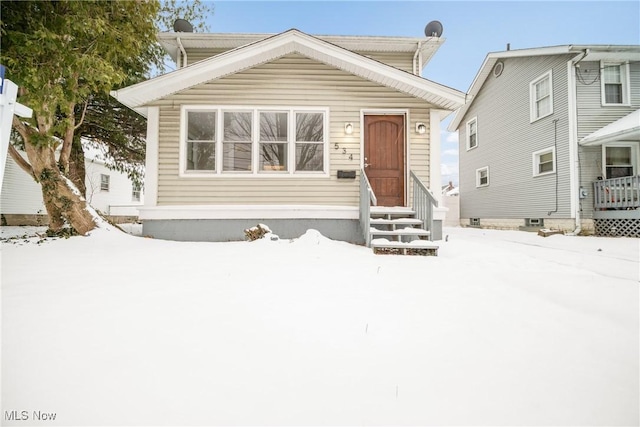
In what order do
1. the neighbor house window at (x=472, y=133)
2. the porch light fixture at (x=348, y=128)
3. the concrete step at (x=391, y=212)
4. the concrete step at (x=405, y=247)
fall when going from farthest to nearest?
the neighbor house window at (x=472, y=133)
the porch light fixture at (x=348, y=128)
the concrete step at (x=391, y=212)
the concrete step at (x=405, y=247)

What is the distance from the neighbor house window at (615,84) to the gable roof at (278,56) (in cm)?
693

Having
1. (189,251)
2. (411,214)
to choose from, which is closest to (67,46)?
(189,251)

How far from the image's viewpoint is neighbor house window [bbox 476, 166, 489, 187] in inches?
517

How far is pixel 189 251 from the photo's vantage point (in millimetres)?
4887

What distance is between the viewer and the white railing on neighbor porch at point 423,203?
5.45 metres

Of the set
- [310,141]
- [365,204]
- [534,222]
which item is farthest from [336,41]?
[534,222]

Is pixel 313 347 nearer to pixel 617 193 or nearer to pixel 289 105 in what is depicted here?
pixel 289 105

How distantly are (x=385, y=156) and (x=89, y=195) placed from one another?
15835 millimetres

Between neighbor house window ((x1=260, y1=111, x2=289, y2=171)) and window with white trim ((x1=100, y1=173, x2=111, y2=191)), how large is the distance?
14110mm

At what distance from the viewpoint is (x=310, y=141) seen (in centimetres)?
679

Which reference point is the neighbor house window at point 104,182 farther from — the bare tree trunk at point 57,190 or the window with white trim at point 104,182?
the bare tree trunk at point 57,190

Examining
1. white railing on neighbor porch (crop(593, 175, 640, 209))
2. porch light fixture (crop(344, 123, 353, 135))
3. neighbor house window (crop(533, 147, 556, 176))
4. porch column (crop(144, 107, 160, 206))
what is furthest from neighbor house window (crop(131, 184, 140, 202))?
white railing on neighbor porch (crop(593, 175, 640, 209))

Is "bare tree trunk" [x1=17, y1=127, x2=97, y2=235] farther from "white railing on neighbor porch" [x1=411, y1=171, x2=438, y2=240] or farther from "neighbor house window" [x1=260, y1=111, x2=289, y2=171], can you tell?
"white railing on neighbor porch" [x1=411, y1=171, x2=438, y2=240]

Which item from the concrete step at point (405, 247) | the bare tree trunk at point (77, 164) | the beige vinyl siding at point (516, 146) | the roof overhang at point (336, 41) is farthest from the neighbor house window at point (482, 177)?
the bare tree trunk at point (77, 164)
